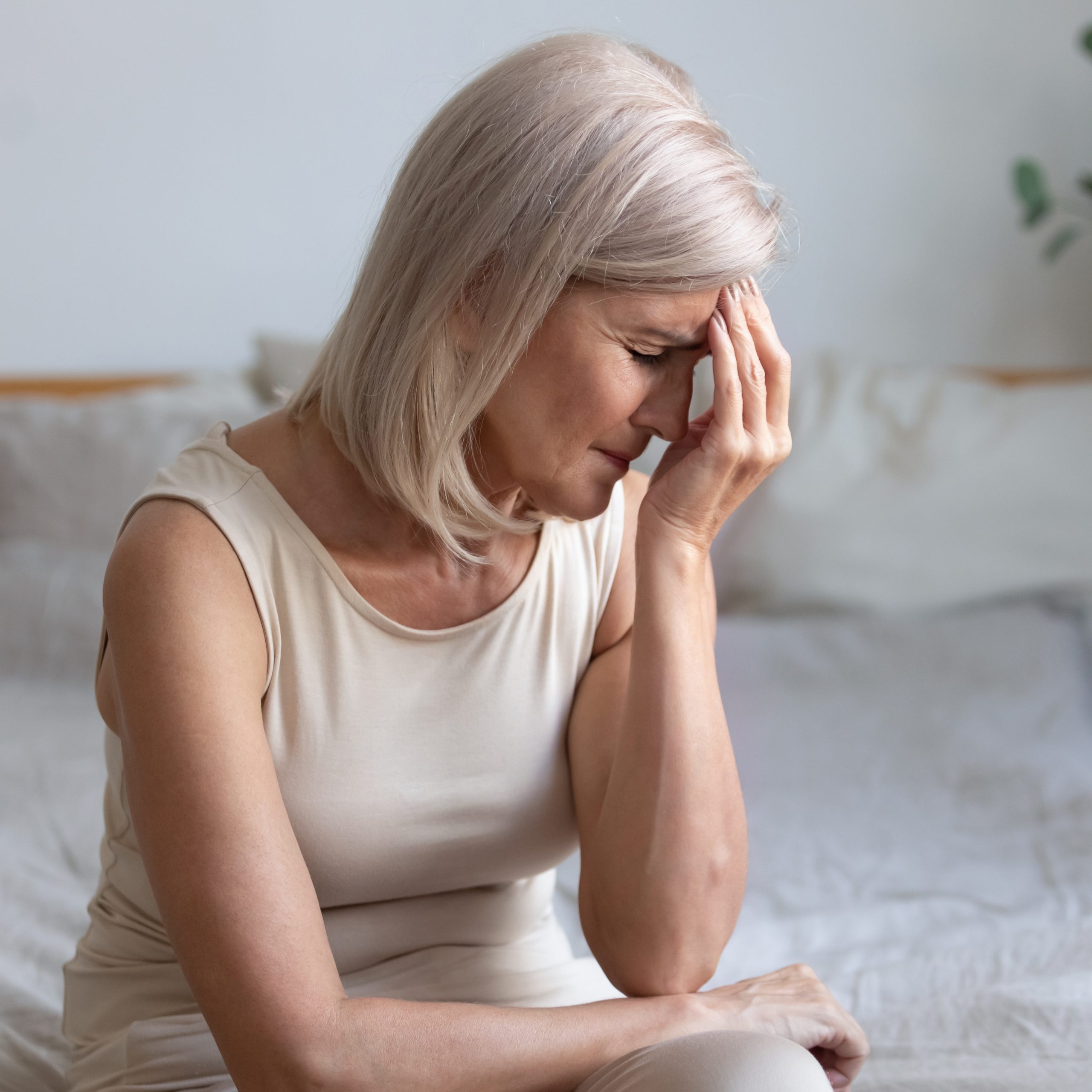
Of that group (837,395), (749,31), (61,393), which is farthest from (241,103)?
(837,395)

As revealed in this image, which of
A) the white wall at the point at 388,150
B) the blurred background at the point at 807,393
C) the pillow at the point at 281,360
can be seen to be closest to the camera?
the blurred background at the point at 807,393

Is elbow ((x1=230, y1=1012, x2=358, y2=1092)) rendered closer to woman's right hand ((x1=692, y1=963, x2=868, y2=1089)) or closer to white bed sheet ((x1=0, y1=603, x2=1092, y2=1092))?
woman's right hand ((x1=692, y1=963, x2=868, y2=1089))

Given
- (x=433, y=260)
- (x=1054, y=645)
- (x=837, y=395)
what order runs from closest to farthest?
(x=433, y=260) → (x=1054, y=645) → (x=837, y=395)

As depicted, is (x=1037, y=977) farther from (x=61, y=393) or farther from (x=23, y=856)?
A: (x=61, y=393)

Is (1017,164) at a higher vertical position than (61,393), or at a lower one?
higher

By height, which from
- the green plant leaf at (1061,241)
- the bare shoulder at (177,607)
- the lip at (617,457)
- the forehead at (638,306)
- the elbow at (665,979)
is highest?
the forehead at (638,306)

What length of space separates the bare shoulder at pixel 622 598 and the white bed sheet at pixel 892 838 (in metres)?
0.43

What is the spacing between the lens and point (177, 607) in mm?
A: 768

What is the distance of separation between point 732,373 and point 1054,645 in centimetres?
A: 123

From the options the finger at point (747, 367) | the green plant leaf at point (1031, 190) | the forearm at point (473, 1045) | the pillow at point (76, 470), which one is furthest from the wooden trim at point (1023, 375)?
the forearm at point (473, 1045)

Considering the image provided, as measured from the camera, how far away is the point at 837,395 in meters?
2.12

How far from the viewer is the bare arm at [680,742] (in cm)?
88

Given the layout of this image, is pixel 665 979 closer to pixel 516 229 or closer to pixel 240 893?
pixel 240 893

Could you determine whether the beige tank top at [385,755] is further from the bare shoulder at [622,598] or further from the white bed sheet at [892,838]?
the white bed sheet at [892,838]
